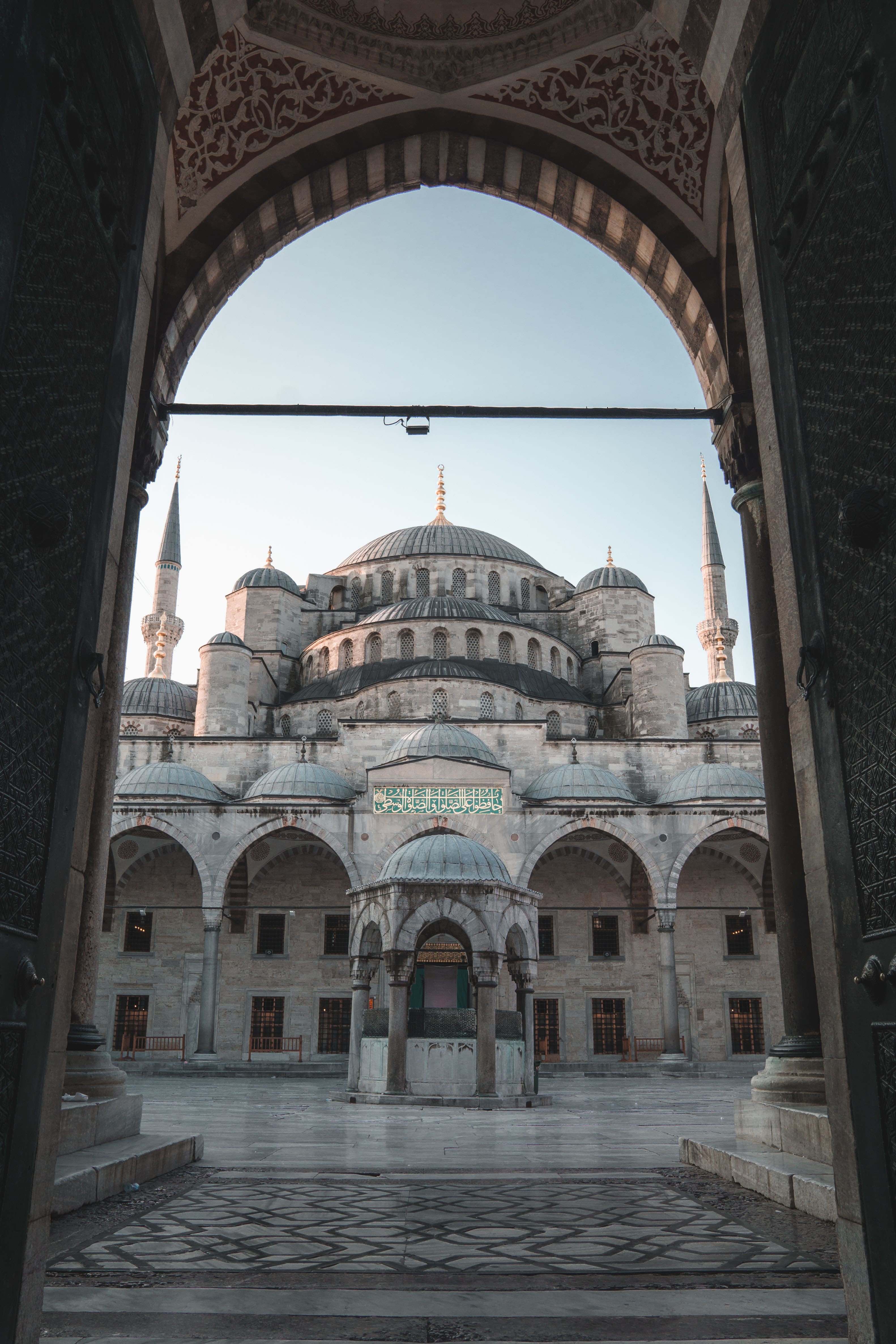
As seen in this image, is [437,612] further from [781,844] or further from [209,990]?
[781,844]

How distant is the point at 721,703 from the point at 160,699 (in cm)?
1820

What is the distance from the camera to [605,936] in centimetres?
2808

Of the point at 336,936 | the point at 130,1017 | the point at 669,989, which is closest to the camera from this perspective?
the point at 669,989

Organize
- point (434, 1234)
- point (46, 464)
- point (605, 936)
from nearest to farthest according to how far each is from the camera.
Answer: point (46, 464), point (434, 1234), point (605, 936)

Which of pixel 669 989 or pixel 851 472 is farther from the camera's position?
pixel 669 989

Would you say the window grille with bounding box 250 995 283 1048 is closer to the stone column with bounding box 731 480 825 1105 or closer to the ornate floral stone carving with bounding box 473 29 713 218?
the stone column with bounding box 731 480 825 1105

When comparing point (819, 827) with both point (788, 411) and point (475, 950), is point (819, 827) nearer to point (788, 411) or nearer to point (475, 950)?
point (788, 411)

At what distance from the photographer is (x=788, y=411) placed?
9.79ft

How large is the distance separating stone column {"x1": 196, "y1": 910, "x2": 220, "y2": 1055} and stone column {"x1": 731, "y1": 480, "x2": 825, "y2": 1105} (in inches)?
799

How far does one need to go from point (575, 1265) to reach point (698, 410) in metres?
4.24

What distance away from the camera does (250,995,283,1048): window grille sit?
26844mm

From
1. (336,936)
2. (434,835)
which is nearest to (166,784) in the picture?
(336,936)

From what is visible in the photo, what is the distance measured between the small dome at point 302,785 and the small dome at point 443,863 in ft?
39.3

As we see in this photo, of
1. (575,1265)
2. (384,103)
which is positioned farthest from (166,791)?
(575,1265)
